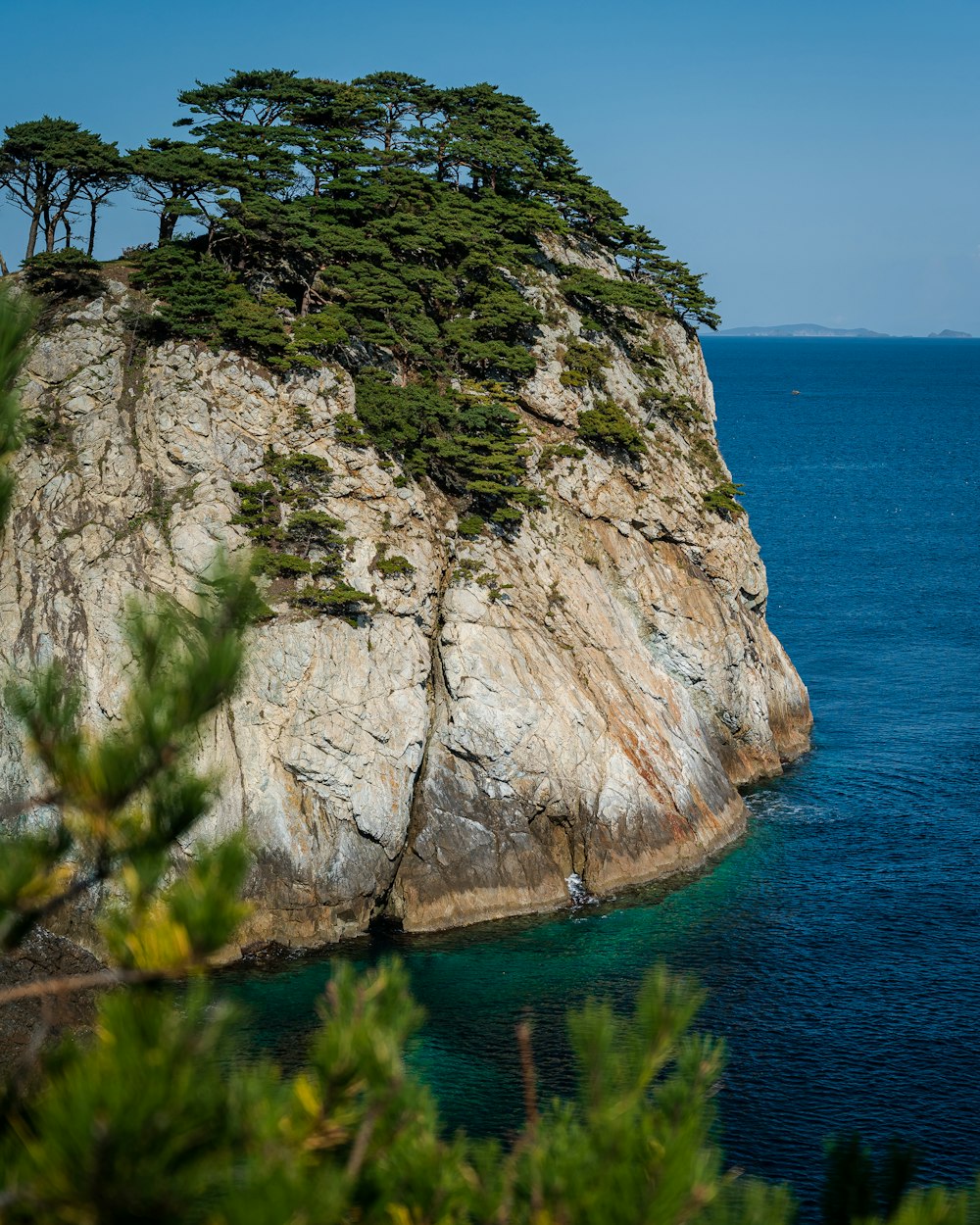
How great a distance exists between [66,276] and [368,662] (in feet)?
58.6

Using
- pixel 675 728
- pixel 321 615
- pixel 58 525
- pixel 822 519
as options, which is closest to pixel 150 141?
pixel 58 525

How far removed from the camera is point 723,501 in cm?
5381

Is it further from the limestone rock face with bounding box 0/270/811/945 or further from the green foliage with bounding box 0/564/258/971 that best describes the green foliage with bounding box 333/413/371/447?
the green foliage with bounding box 0/564/258/971

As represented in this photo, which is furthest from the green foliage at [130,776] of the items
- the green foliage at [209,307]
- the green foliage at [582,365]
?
the green foliage at [582,365]

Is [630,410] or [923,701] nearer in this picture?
[630,410]

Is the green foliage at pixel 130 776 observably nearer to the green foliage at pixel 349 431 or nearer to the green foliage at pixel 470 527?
the green foliage at pixel 349 431

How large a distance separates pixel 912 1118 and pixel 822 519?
73.2 m

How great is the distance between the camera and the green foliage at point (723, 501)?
53656 millimetres

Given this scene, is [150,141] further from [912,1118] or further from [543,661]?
[912,1118]

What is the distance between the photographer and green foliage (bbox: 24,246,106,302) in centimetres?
4419

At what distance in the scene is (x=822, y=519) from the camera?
97.2 metres

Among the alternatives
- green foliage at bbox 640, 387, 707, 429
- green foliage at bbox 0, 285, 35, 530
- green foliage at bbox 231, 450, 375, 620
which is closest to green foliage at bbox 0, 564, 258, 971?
green foliage at bbox 0, 285, 35, 530

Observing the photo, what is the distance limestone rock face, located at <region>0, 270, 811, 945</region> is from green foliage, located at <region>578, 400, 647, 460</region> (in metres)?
2.49

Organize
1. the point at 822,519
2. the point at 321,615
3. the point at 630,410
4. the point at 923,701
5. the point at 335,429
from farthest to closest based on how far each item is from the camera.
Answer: the point at 822,519 < the point at 923,701 < the point at 630,410 < the point at 335,429 < the point at 321,615
